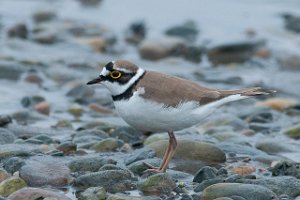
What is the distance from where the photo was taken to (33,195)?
6.00 metres

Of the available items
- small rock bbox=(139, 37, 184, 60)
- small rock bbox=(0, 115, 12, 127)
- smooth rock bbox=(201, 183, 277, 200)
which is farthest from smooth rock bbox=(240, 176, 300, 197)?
small rock bbox=(139, 37, 184, 60)

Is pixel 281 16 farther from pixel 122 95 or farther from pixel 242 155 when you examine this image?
pixel 122 95

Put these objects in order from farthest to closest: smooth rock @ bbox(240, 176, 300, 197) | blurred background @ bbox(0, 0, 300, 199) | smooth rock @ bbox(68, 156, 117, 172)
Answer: blurred background @ bbox(0, 0, 300, 199) < smooth rock @ bbox(68, 156, 117, 172) < smooth rock @ bbox(240, 176, 300, 197)

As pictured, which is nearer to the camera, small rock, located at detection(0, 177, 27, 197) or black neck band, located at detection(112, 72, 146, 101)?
small rock, located at detection(0, 177, 27, 197)

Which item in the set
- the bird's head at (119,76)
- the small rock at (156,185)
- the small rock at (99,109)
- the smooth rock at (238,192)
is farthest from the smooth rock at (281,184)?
the small rock at (99,109)

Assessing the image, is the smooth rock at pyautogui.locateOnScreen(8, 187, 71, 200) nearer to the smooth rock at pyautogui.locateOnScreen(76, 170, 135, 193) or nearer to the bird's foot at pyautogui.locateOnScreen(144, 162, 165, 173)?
the smooth rock at pyautogui.locateOnScreen(76, 170, 135, 193)

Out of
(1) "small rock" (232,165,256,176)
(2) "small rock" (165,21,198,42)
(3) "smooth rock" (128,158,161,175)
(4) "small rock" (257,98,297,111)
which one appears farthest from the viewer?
(2) "small rock" (165,21,198,42)

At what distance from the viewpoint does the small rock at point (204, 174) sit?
6.92 meters

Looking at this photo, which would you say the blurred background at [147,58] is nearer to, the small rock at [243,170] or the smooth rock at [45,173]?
the smooth rock at [45,173]

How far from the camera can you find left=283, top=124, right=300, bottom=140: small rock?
9203 millimetres

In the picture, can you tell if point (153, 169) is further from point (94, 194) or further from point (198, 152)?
point (94, 194)

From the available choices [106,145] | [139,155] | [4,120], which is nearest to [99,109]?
[4,120]

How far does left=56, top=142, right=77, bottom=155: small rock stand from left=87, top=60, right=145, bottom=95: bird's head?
0.96 meters

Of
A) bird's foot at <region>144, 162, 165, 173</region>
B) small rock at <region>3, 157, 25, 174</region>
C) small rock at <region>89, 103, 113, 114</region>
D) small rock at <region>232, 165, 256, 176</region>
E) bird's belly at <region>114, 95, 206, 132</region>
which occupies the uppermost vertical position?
bird's belly at <region>114, 95, 206, 132</region>
